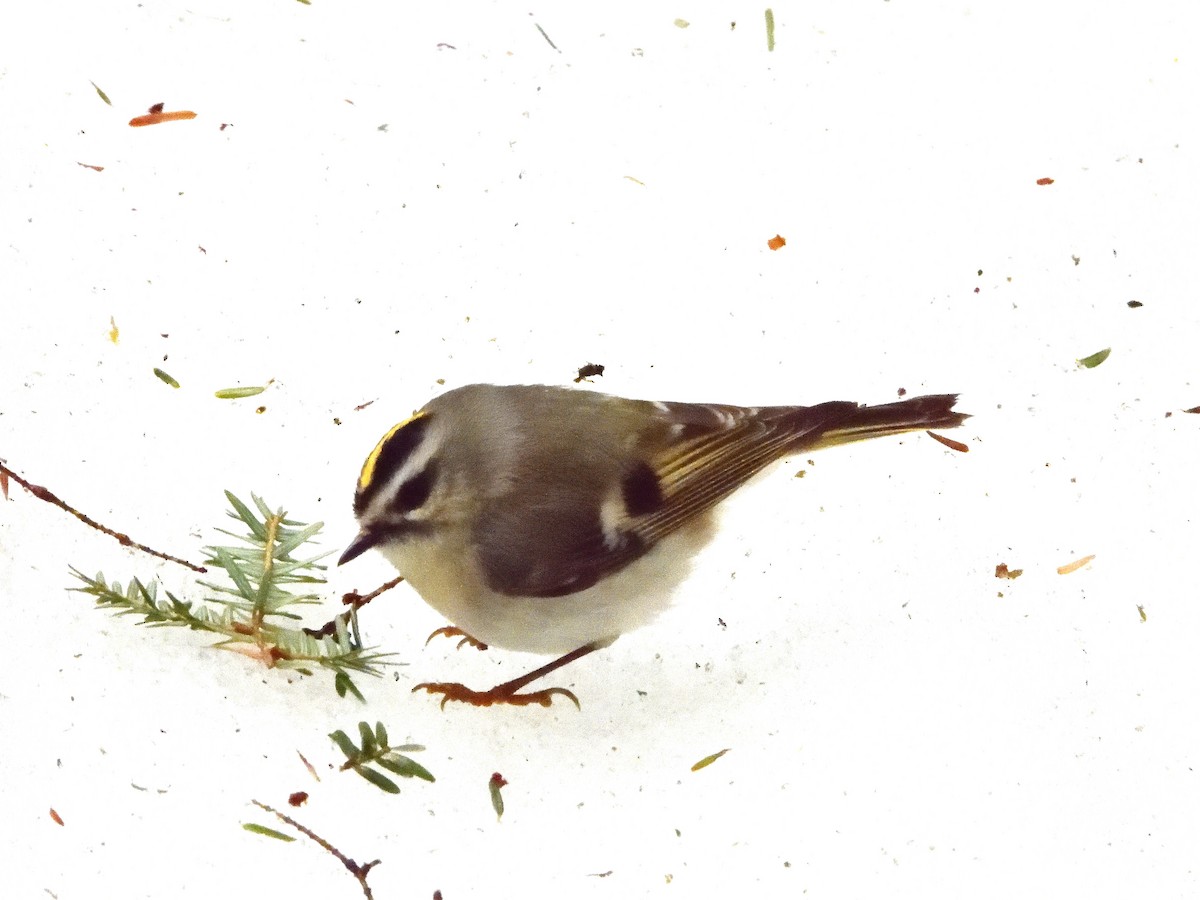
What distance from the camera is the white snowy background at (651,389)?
7.00 ft

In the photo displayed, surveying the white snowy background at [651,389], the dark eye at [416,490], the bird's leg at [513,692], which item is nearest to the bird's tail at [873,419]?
the white snowy background at [651,389]

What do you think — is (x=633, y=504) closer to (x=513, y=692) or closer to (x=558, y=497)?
(x=558, y=497)

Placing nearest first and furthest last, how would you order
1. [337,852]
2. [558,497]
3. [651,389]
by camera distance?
[337,852] < [558,497] < [651,389]

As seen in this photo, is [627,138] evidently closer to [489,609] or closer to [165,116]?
[165,116]

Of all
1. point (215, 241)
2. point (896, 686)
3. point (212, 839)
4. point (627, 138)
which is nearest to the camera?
point (212, 839)

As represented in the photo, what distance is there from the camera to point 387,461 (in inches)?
82.3

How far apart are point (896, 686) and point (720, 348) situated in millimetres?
844

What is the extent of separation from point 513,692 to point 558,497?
399 mm

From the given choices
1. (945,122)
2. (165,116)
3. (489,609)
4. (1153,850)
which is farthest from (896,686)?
(165,116)

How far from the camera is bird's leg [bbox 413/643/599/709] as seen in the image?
2.31 metres

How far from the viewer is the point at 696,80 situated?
9.65ft

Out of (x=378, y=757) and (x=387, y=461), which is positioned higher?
(x=387, y=461)

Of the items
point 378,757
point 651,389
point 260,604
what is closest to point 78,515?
point 260,604

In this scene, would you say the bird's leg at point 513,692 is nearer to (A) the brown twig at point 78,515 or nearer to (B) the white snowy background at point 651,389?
(B) the white snowy background at point 651,389
